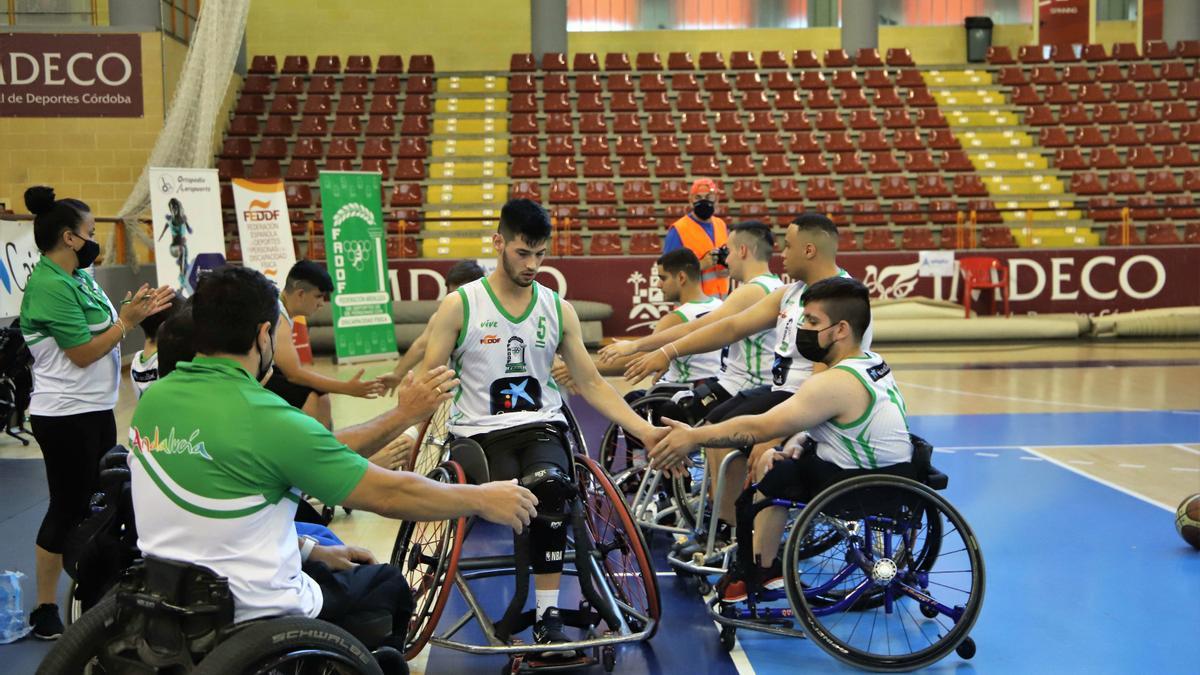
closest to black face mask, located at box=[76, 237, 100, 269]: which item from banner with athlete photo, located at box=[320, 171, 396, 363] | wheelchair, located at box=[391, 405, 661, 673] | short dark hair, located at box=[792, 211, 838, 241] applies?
wheelchair, located at box=[391, 405, 661, 673]

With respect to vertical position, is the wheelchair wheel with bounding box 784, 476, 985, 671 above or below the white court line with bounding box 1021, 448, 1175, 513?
above

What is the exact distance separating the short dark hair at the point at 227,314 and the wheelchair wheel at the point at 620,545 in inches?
54.6

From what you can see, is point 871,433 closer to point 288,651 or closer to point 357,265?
point 288,651

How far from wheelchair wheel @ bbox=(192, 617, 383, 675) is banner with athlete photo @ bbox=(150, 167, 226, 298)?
284 inches

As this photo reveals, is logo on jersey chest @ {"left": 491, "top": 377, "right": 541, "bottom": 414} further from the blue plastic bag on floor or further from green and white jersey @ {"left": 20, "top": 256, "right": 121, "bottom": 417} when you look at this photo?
the blue plastic bag on floor

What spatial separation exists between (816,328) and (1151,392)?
6.84 meters

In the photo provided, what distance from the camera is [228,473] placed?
7.02 ft

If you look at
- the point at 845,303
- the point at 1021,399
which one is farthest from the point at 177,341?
the point at 1021,399

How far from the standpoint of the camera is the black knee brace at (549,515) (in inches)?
134

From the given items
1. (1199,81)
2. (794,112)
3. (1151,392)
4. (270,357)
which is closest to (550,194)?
(794,112)

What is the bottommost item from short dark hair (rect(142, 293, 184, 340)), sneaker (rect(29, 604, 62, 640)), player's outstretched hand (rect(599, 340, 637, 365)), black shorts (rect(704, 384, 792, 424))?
sneaker (rect(29, 604, 62, 640))

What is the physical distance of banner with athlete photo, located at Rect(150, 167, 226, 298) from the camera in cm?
901

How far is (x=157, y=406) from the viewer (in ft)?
7.15

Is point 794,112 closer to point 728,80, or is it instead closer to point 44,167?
point 728,80
